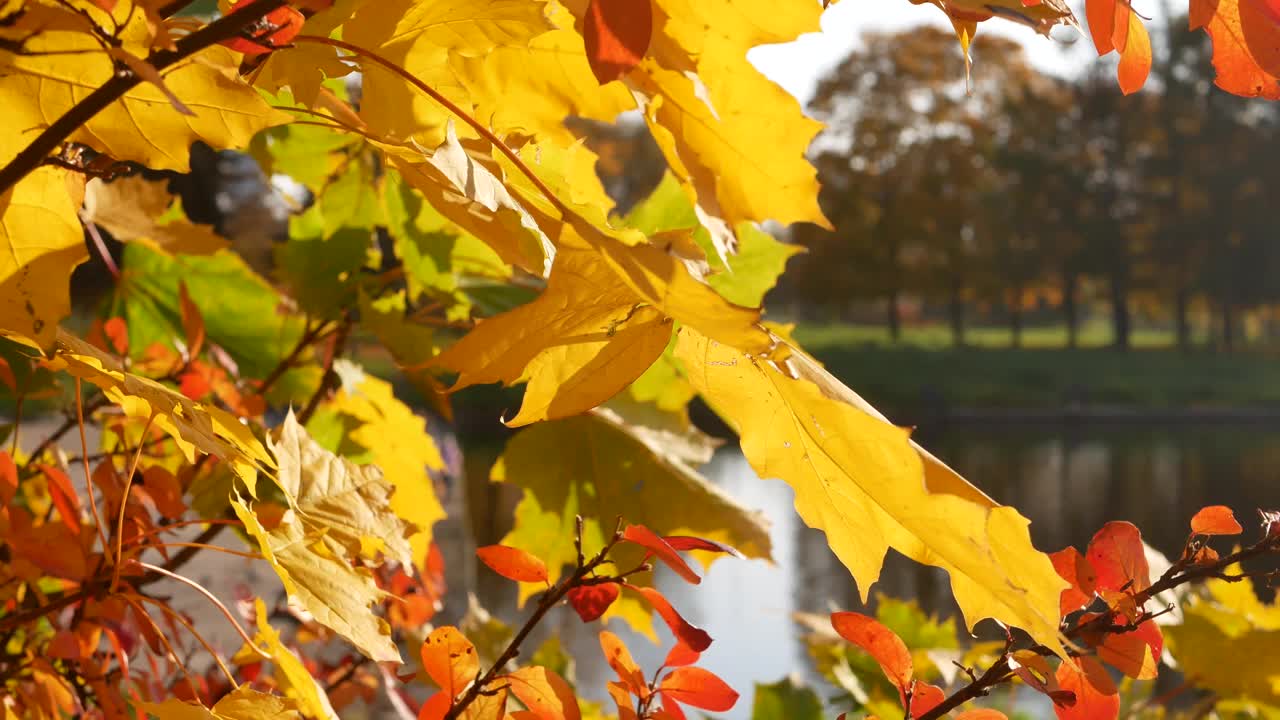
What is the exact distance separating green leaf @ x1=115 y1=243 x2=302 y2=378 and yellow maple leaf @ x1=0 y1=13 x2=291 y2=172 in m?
0.59

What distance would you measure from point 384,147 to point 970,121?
17.7 metres

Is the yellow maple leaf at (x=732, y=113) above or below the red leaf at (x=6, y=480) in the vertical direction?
above

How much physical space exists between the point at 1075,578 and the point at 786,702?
0.50m

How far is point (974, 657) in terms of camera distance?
3.13 ft

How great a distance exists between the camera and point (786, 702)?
87 cm

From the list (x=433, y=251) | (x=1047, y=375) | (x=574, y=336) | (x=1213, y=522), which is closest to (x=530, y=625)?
(x=574, y=336)

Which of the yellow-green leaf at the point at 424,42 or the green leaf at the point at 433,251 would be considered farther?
the green leaf at the point at 433,251

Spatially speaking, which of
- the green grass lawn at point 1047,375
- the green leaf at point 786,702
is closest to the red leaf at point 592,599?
the green leaf at point 786,702

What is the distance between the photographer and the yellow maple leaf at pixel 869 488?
0.90 ft

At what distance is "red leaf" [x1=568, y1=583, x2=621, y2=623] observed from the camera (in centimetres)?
43

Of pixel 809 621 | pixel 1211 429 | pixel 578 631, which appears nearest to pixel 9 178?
pixel 809 621

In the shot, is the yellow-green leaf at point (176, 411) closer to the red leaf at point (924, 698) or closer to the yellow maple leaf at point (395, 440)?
the red leaf at point (924, 698)

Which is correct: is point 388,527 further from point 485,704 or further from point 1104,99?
point 1104,99

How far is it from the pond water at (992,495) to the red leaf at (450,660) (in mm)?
2112
